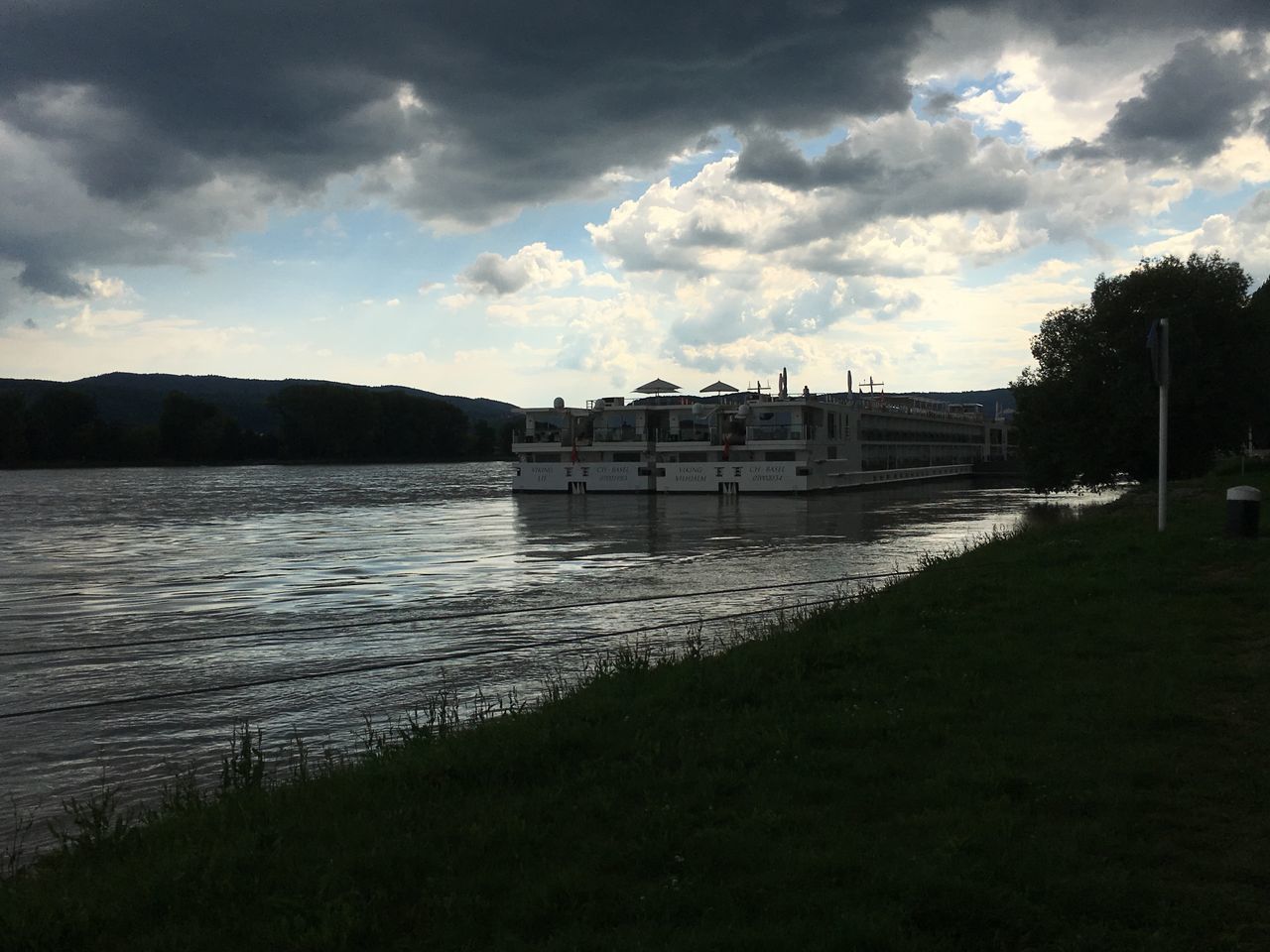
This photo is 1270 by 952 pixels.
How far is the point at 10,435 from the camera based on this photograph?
145 meters

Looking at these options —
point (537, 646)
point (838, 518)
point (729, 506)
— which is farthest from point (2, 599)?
point (729, 506)

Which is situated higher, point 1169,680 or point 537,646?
point 1169,680

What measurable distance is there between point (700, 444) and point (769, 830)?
244 feet

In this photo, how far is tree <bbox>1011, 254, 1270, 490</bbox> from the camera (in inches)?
1801

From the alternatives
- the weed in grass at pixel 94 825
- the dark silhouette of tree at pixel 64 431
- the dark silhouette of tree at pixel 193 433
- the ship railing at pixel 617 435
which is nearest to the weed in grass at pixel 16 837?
the weed in grass at pixel 94 825

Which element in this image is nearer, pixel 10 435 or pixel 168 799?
pixel 168 799

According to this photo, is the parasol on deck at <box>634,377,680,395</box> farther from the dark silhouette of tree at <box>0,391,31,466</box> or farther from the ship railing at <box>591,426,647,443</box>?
the dark silhouette of tree at <box>0,391,31,466</box>

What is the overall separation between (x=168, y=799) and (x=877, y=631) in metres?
7.90

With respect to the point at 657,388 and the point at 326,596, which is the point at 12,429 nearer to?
the point at 657,388

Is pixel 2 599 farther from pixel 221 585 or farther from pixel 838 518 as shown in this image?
pixel 838 518

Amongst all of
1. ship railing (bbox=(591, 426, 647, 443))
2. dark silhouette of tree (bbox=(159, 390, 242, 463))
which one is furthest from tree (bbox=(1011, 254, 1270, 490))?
dark silhouette of tree (bbox=(159, 390, 242, 463))

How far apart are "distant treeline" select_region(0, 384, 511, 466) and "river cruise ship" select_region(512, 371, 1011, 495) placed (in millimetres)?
90323

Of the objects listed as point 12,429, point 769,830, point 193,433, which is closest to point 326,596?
point 769,830

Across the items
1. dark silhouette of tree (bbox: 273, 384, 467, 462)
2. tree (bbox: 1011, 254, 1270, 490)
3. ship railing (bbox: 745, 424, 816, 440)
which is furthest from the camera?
dark silhouette of tree (bbox: 273, 384, 467, 462)
